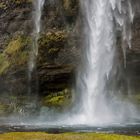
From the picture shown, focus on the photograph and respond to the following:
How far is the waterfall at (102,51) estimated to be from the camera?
72.8m

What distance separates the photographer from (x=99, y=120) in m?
65.8

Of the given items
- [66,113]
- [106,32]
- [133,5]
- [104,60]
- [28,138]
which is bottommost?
[28,138]

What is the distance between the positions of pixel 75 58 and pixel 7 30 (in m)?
18.0

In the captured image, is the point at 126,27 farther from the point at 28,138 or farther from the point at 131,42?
the point at 28,138

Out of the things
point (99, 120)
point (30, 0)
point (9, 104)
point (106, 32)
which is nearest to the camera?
point (99, 120)

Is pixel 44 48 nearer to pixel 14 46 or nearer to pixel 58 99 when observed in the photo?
pixel 14 46

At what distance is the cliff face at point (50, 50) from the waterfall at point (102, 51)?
193 centimetres

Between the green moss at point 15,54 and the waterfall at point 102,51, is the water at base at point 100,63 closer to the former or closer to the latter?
the waterfall at point 102,51

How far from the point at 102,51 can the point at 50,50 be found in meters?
10.1

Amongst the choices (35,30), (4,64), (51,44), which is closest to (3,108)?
(4,64)

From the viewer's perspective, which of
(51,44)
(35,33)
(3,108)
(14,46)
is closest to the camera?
(51,44)

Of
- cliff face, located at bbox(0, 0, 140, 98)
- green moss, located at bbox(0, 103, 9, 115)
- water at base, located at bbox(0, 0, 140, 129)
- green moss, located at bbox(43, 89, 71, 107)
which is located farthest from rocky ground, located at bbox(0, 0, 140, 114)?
water at base, located at bbox(0, 0, 140, 129)

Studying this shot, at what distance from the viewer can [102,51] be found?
242 ft

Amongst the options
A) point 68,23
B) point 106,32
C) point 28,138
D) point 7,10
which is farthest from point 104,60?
point 28,138
